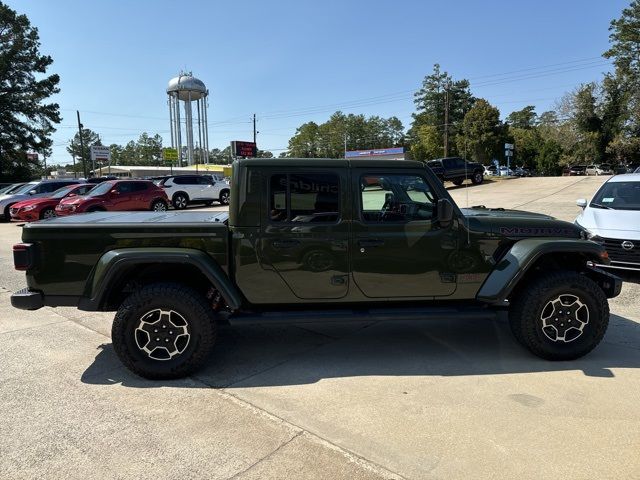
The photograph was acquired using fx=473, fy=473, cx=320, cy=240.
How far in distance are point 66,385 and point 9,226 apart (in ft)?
54.3

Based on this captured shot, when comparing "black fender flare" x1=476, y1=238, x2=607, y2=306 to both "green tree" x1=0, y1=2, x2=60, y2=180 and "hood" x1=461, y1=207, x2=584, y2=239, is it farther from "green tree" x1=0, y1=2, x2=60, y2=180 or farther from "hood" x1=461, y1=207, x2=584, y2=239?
"green tree" x1=0, y1=2, x2=60, y2=180

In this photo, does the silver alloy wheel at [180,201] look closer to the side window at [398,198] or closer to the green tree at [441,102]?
the side window at [398,198]

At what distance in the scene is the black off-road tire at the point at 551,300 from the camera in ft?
13.7

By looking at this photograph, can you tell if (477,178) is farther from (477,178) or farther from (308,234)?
(308,234)

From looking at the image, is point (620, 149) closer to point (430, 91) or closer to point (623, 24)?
point (623, 24)

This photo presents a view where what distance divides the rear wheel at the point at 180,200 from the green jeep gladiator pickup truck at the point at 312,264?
2027cm

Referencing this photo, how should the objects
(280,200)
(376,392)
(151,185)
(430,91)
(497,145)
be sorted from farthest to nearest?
1. (430,91)
2. (497,145)
3. (151,185)
4. (280,200)
5. (376,392)

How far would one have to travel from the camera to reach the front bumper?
13.0ft

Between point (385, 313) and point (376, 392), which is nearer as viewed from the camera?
point (376, 392)

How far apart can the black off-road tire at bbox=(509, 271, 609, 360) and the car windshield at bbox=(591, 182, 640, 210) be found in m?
4.34

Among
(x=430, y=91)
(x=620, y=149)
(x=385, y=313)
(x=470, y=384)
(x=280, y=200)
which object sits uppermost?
(x=430, y=91)

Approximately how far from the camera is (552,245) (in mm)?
4156

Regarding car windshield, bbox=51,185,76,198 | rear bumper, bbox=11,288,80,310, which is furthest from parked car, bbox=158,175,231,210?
rear bumper, bbox=11,288,80,310

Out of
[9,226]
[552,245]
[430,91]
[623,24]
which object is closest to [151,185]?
[9,226]
